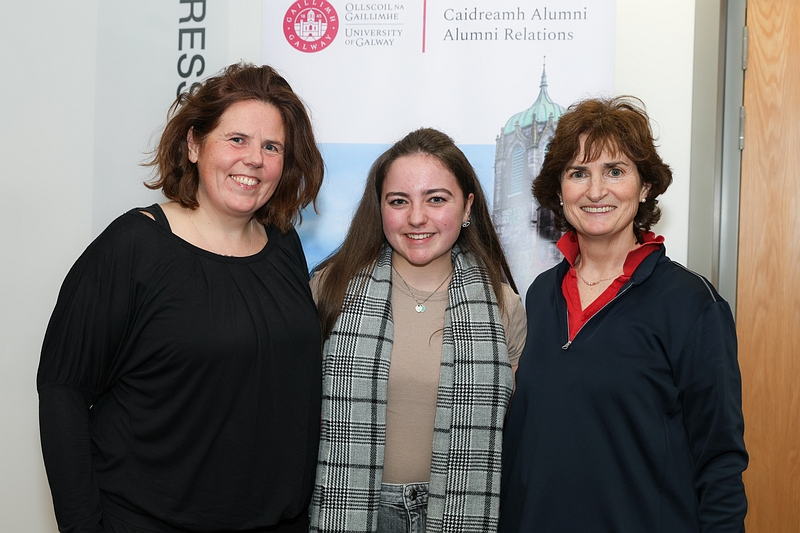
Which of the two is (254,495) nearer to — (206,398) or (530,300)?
(206,398)

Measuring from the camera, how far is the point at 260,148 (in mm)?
1758

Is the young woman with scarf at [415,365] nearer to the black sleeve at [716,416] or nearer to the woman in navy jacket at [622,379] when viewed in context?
the woman in navy jacket at [622,379]

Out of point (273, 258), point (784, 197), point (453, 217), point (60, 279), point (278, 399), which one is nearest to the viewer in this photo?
point (278, 399)

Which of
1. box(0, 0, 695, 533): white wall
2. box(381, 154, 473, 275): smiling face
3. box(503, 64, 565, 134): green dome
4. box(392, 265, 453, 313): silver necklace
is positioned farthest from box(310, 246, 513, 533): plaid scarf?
box(0, 0, 695, 533): white wall

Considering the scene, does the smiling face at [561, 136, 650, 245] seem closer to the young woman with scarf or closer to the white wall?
the young woman with scarf

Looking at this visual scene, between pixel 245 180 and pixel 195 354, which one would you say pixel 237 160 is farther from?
pixel 195 354

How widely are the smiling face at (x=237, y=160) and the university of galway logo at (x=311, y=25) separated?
80cm

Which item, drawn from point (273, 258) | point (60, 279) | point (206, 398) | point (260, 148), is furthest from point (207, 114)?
point (60, 279)

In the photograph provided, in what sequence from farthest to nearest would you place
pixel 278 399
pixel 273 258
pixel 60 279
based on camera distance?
pixel 60 279 < pixel 273 258 < pixel 278 399

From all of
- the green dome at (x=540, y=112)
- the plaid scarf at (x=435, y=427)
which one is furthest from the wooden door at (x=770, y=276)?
the plaid scarf at (x=435, y=427)

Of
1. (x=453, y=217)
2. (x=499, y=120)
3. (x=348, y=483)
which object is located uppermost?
(x=499, y=120)

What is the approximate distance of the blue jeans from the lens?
189cm

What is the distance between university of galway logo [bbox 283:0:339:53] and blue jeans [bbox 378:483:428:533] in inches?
62.1

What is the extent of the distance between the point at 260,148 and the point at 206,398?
0.65m
